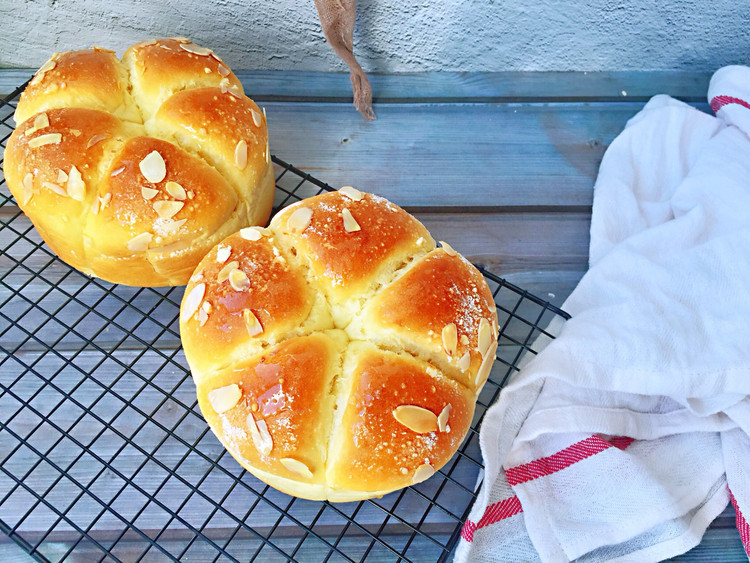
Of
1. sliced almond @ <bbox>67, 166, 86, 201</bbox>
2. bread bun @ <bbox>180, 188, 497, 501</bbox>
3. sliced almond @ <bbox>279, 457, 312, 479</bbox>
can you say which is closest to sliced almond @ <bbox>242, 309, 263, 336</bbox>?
bread bun @ <bbox>180, 188, 497, 501</bbox>

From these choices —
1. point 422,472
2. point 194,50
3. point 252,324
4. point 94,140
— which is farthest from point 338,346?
point 194,50

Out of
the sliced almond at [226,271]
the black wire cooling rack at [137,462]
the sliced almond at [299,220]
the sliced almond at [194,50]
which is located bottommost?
the black wire cooling rack at [137,462]

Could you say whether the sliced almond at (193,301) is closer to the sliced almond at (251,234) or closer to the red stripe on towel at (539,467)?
the sliced almond at (251,234)

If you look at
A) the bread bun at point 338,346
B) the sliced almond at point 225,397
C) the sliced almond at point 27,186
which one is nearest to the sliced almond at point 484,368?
the bread bun at point 338,346

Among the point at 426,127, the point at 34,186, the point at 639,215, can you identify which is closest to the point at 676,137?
the point at 639,215

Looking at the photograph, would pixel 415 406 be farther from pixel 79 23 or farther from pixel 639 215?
pixel 79 23

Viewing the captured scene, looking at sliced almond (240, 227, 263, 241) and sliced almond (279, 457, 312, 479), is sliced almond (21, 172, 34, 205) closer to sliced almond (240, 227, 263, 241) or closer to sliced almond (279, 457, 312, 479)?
sliced almond (240, 227, 263, 241)
